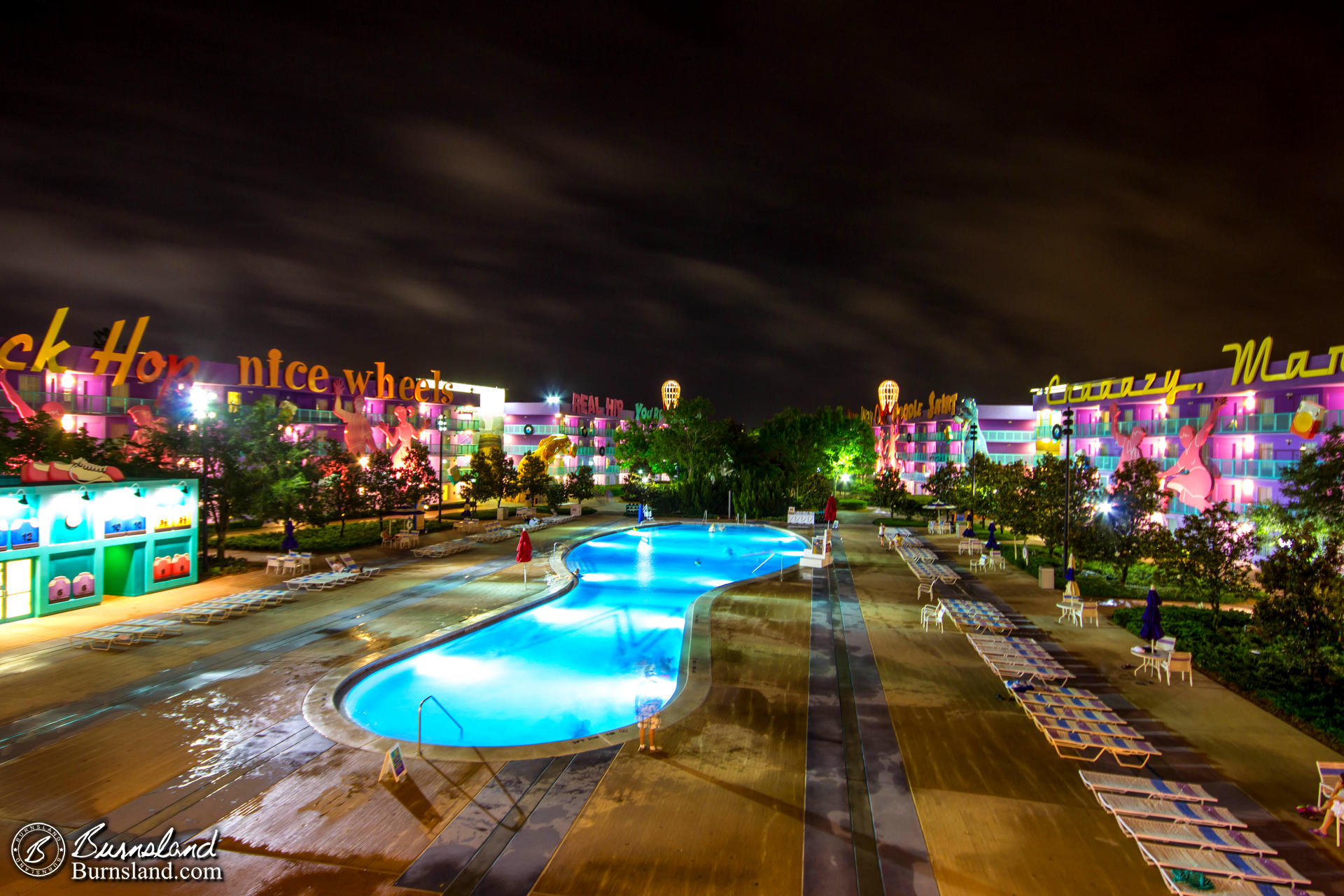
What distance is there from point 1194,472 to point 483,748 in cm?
3415

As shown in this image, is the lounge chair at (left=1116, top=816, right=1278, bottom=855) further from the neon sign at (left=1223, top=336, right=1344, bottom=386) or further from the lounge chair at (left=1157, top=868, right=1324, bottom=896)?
the neon sign at (left=1223, top=336, right=1344, bottom=386)

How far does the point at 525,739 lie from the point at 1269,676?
47.1ft

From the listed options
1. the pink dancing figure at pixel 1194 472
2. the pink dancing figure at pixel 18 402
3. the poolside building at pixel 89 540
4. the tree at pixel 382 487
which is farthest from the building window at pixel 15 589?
the pink dancing figure at pixel 1194 472

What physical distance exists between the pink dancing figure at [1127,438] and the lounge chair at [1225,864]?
30.2 m

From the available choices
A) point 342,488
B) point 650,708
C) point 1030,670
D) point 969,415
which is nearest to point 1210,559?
point 1030,670

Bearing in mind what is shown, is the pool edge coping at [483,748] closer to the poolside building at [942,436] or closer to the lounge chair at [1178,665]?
the lounge chair at [1178,665]

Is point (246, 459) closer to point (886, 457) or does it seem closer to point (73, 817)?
point (73, 817)

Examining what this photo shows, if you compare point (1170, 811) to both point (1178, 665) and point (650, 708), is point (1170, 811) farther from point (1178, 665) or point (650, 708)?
point (650, 708)

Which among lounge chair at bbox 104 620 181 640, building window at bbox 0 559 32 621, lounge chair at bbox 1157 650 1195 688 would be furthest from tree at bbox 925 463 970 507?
building window at bbox 0 559 32 621

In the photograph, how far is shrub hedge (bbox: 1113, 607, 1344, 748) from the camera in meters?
10.7

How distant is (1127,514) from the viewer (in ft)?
72.2

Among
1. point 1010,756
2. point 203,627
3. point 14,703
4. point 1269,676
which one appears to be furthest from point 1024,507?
point 14,703

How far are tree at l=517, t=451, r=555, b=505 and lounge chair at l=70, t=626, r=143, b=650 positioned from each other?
1054 inches

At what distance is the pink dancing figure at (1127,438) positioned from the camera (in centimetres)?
3409
